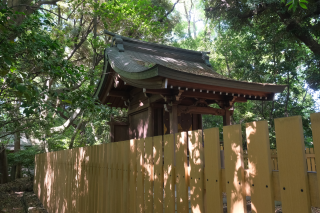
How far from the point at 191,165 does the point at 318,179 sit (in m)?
1.04

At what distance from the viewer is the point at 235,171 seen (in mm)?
1753

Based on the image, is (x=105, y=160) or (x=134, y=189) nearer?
(x=134, y=189)

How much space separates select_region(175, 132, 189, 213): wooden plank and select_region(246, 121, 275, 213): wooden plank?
692 mm

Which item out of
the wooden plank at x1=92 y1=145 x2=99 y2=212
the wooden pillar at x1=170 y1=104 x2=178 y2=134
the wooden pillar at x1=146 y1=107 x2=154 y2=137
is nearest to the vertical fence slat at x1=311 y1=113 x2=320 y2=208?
the wooden plank at x1=92 y1=145 x2=99 y2=212

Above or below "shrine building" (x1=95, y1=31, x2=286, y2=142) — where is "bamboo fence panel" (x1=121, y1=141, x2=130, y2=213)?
below

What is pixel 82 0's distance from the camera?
449 inches

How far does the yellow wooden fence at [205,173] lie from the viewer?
4.66 feet

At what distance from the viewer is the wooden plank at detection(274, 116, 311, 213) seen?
1.38 m

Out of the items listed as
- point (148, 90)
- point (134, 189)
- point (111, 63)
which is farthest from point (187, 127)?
point (134, 189)

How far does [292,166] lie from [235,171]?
1.37ft

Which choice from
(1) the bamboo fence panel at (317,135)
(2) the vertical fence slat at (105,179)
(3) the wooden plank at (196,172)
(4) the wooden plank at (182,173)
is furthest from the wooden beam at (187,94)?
(1) the bamboo fence panel at (317,135)

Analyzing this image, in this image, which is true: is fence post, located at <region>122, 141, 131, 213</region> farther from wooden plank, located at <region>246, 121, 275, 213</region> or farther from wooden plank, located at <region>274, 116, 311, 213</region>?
wooden plank, located at <region>274, 116, 311, 213</region>

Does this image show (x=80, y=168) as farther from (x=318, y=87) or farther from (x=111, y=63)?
(x=318, y=87)

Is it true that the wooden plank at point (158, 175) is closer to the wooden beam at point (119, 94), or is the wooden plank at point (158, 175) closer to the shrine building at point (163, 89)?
the shrine building at point (163, 89)
